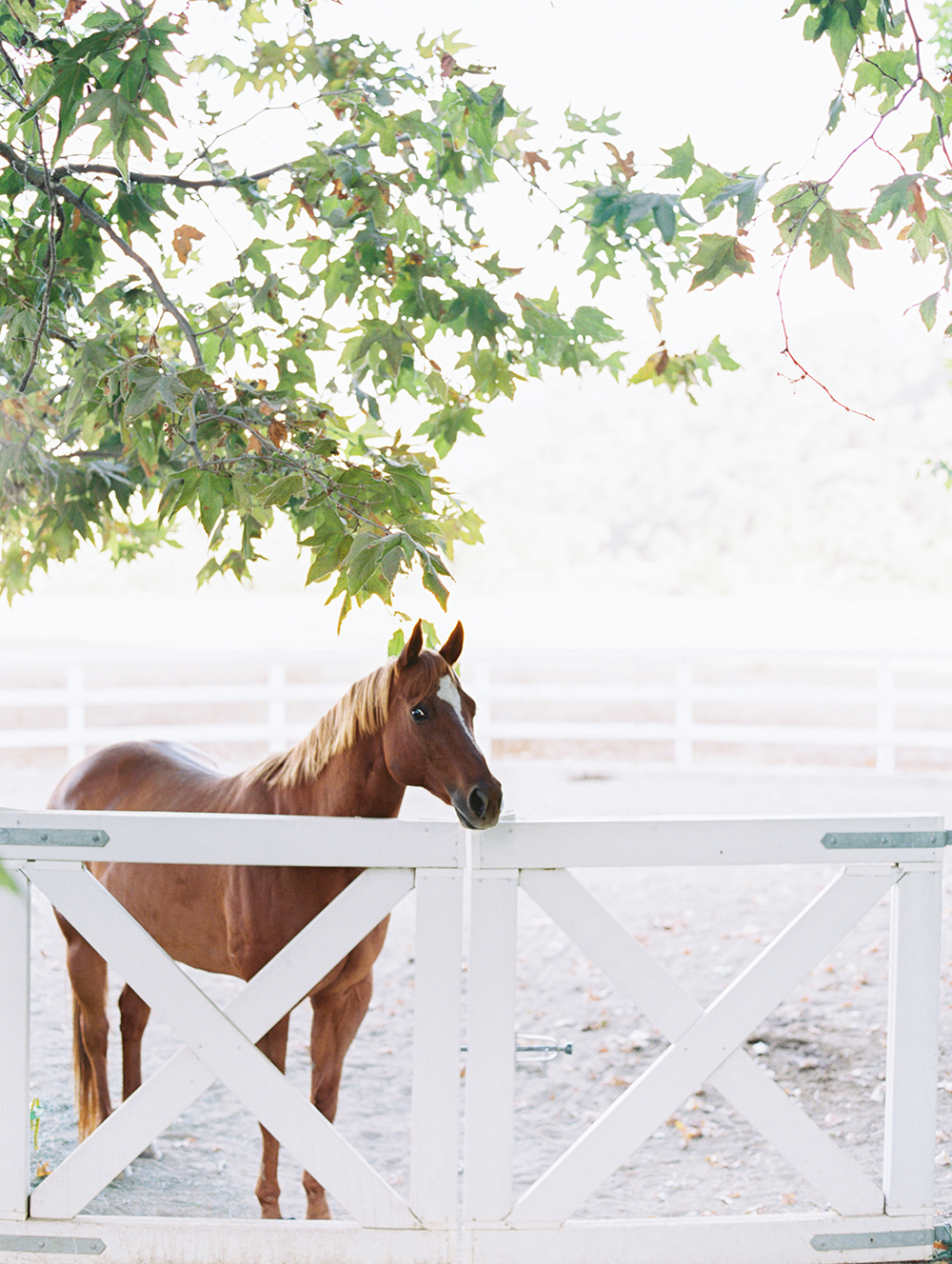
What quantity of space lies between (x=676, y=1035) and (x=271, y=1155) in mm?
1108

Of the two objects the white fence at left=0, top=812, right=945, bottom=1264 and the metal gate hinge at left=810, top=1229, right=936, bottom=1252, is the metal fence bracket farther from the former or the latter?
the metal gate hinge at left=810, top=1229, right=936, bottom=1252

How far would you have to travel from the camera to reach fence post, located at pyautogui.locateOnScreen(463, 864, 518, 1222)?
6.81ft

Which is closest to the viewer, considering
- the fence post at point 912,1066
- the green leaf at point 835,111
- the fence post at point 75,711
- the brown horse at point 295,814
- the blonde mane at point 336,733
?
the green leaf at point 835,111

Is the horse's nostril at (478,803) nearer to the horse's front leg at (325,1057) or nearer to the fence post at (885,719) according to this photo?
the horse's front leg at (325,1057)

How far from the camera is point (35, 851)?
6.81 feet

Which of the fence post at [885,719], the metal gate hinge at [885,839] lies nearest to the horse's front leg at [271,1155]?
the metal gate hinge at [885,839]

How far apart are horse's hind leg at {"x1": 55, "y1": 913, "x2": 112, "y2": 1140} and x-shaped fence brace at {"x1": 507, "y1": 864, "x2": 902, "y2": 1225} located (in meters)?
1.52

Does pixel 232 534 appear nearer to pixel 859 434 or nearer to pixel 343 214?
pixel 343 214

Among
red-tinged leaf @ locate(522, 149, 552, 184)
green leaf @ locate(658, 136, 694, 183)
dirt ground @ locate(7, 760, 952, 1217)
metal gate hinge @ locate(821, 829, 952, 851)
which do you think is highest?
red-tinged leaf @ locate(522, 149, 552, 184)

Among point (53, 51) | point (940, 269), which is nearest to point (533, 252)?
point (940, 269)

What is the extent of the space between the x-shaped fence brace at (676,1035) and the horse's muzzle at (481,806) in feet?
0.47

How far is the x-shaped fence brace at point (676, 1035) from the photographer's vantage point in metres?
2.07

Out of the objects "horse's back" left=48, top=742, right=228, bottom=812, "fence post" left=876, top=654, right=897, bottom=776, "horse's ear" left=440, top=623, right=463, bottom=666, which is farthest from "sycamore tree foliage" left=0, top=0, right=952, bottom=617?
"fence post" left=876, top=654, right=897, bottom=776

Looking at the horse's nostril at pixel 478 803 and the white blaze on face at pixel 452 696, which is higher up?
the white blaze on face at pixel 452 696
